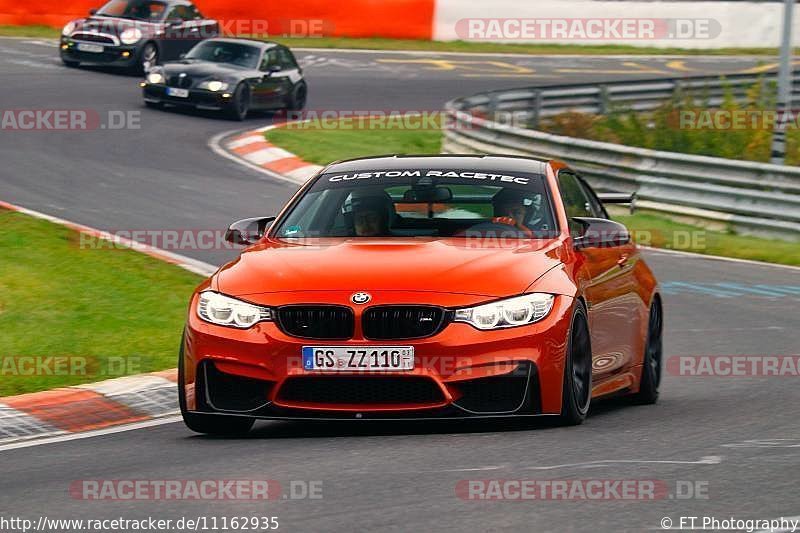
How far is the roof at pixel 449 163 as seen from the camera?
31.6ft

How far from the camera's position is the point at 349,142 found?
26859 millimetres

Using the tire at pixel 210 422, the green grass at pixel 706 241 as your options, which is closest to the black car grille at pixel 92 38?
the green grass at pixel 706 241

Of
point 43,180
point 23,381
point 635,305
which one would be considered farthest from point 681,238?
point 23,381

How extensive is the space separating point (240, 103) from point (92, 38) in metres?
5.26

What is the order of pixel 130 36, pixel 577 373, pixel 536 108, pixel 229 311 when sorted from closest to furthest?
pixel 229 311, pixel 577 373, pixel 536 108, pixel 130 36

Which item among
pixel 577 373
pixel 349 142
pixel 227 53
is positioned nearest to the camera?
pixel 577 373

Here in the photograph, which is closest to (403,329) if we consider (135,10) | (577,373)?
(577,373)

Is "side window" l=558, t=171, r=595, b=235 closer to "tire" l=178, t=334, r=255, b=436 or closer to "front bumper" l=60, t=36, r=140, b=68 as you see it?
"tire" l=178, t=334, r=255, b=436

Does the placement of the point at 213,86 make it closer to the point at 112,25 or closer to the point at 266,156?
the point at 266,156

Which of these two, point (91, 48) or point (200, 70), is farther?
point (91, 48)

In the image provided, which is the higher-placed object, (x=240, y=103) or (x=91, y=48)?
(x=91, y=48)

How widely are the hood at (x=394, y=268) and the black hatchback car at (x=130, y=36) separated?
24099mm

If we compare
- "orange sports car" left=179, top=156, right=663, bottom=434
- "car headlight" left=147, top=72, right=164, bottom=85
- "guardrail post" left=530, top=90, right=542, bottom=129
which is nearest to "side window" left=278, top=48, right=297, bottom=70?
"car headlight" left=147, top=72, right=164, bottom=85

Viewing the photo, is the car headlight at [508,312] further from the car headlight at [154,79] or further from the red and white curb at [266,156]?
the car headlight at [154,79]
